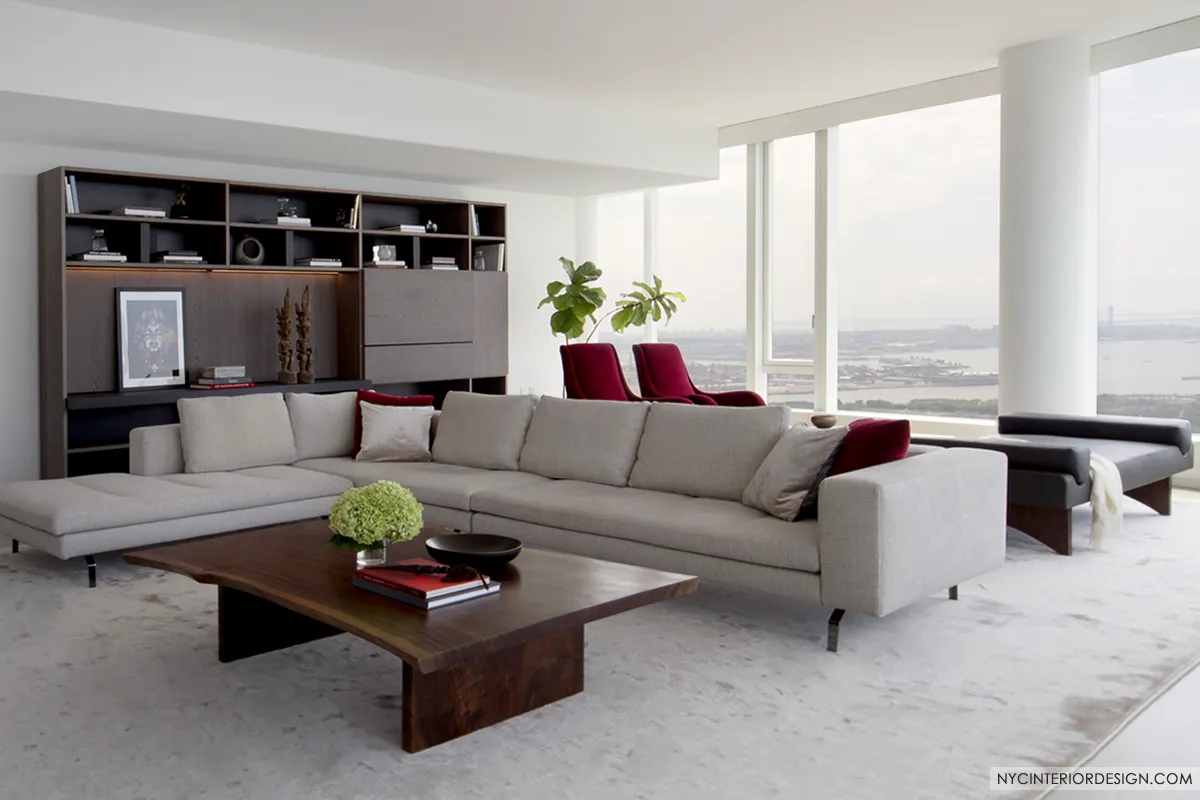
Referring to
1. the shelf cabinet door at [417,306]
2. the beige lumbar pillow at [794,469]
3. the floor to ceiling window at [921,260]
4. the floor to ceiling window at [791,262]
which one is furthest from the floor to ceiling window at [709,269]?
the beige lumbar pillow at [794,469]

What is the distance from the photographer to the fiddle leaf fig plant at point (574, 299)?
941 cm

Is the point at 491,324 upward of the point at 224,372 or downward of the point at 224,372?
upward

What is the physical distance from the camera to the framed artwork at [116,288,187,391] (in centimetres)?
691

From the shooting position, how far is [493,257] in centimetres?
900

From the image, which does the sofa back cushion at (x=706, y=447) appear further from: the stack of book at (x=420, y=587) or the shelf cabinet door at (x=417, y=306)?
the shelf cabinet door at (x=417, y=306)

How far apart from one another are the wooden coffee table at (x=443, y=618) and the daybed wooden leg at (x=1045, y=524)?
262 centimetres

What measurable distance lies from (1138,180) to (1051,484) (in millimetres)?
3422

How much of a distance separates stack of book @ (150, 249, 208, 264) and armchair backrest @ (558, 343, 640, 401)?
2.61 meters

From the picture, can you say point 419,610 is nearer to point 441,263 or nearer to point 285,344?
point 285,344

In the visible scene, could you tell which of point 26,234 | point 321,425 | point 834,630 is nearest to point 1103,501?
point 834,630

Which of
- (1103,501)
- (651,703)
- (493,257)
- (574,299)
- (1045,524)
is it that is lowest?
(651,703)

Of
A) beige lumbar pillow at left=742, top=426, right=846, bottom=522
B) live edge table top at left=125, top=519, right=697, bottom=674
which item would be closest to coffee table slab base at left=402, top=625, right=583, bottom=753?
live edge table top at left=125, top=519, right=697, bottom=674

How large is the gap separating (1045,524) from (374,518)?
341 centimetres

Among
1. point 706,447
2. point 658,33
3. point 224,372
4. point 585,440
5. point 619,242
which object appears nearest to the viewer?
point 706,447
